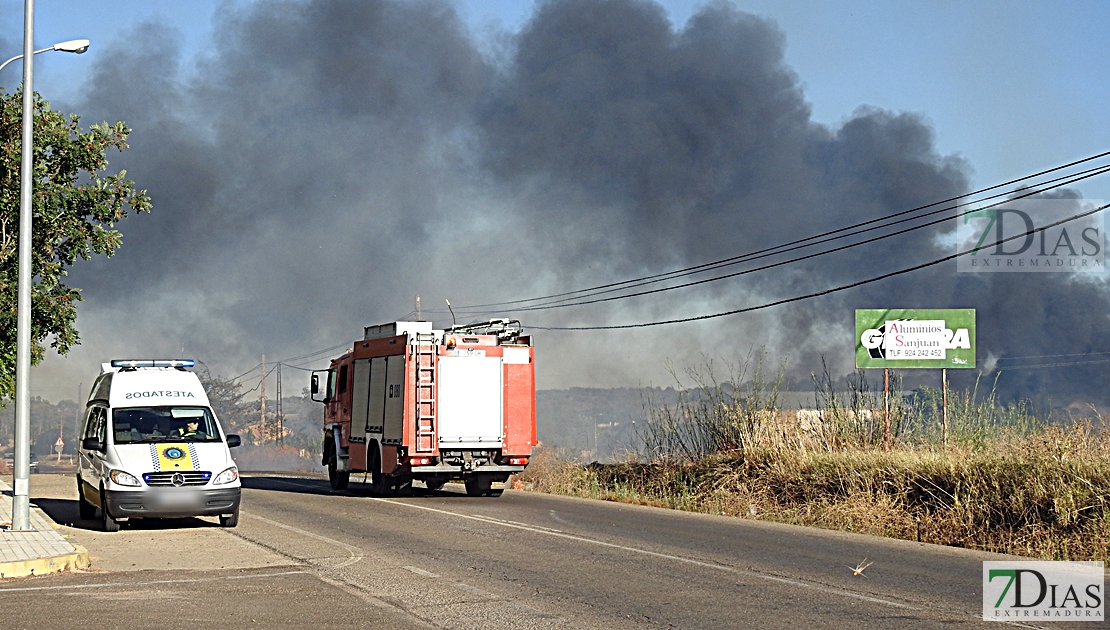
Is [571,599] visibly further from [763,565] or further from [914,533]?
[914,533]

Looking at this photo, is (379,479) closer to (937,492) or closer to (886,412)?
(886,412)

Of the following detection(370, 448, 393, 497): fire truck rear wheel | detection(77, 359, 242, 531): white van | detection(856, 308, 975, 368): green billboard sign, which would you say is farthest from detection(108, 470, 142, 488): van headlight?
detection(856, 308, 975, 368): green billboard sign

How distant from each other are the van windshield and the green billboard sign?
15.0 metres

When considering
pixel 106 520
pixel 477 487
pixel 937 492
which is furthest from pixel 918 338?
pixel 106 520

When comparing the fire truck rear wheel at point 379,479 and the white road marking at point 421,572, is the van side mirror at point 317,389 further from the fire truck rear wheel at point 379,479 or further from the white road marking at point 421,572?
the white road marking at point 421,572

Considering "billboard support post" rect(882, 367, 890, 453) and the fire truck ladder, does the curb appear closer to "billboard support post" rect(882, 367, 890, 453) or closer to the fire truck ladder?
the fire truck ladder

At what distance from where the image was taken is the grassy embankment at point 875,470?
13.9m

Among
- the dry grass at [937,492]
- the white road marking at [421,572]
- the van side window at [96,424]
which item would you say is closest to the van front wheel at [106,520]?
the van side window at [96,424]

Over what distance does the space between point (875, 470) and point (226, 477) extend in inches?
393

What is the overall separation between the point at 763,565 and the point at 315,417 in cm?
11515

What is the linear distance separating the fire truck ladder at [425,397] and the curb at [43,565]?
385 inches

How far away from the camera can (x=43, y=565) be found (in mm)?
10781

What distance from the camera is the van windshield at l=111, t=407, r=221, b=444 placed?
1530 centimetres

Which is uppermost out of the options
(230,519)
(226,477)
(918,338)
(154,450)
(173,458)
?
(918,338)
